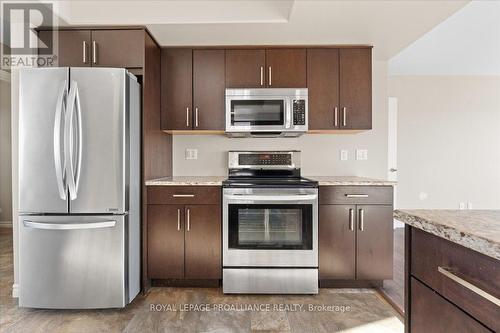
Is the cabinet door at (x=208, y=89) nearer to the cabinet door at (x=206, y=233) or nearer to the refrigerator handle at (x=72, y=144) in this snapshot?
the cabinet door at (x=206, y=233)

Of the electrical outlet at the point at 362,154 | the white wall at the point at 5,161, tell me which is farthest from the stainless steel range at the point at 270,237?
the white wall at the point at 5,161

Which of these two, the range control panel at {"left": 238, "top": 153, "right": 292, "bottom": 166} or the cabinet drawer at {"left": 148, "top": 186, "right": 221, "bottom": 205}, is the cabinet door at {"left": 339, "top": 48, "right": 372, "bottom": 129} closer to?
the range control panel at {"left": 238, "top": 153, "right": 292, "bottom": 166}

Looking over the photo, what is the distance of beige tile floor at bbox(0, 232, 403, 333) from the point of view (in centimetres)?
195

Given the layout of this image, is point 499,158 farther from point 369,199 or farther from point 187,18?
point 187,18

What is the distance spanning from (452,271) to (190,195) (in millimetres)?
1977

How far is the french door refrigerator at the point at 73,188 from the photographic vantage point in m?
2.04

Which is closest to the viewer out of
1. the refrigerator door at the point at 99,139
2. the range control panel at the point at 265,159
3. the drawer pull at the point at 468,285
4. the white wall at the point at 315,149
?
the drawer pull at the point at 468,285

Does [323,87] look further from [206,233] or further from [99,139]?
[99,139]

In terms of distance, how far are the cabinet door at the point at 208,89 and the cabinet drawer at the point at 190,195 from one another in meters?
0.66

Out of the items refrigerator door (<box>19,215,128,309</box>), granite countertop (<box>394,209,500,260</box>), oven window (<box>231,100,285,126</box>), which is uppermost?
oven window (<box>231,100,285,126</box>)

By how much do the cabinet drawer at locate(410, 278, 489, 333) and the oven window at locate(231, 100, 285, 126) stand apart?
1949 mm

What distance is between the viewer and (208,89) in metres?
2.80

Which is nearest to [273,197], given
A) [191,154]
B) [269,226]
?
[269,226]

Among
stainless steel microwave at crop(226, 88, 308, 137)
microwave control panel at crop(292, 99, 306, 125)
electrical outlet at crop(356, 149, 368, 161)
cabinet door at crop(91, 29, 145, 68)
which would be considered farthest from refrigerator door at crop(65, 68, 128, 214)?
electrical outlet at crop(356, 149, 368, 161)
